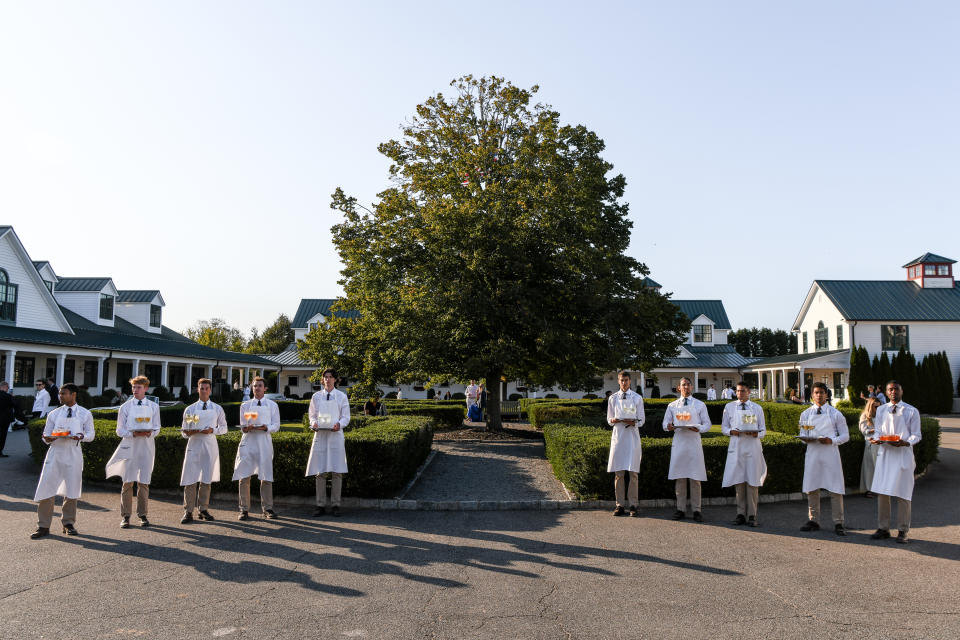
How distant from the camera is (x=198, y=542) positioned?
741cm

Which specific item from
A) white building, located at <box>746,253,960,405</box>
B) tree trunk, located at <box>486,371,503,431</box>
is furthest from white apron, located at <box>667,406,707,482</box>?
white building, located at <box>746,253,960,405</box>

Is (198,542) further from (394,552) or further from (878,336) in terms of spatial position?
(878,336)

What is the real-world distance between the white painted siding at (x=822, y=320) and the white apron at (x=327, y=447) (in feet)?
128

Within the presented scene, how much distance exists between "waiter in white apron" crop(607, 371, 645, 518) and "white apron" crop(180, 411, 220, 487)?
18.5 ft

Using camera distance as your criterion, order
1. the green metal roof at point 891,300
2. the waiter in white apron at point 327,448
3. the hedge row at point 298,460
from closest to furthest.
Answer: the waiter in white apron at point 327,448 < the hedge row at point 298,460 < the green metal roof at point 891,300

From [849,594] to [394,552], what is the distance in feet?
14.7

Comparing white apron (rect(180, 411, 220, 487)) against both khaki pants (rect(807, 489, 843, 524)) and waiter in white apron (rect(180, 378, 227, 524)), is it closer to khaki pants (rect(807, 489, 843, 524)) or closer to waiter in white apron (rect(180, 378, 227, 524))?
waiter in white apron (rect(180, 378, 227, 524))

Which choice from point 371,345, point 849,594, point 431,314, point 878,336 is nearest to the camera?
point 849,594

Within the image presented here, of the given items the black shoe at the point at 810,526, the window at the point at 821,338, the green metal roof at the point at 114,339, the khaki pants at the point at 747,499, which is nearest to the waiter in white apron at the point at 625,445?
the khaki pants at the point at 747,499

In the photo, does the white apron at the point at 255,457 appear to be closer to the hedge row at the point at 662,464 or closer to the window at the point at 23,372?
Answer: the hedge row at the point at 662,464

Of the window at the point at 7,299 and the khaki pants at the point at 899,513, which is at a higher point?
the window at the point at 7,299

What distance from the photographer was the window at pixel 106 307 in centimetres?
3544

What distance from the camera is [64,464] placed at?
7957mm

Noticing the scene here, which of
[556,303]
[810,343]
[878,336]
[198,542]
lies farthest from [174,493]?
[810,343]
